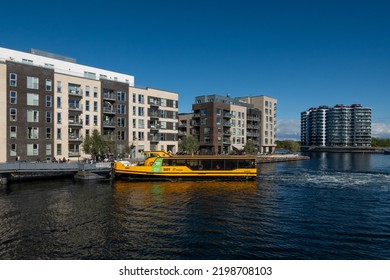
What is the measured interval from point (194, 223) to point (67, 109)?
4845 cm

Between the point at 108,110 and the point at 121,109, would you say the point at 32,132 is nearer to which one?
the point at 108,110

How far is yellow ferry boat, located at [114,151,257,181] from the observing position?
46.9 m

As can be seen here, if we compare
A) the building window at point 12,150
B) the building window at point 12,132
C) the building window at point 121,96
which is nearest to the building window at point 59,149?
the building window at point 12,150

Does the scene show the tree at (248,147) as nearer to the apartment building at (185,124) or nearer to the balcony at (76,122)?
the apartment building at (185,124)

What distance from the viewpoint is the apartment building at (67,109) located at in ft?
184

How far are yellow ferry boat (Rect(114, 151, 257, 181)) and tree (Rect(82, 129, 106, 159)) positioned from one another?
12.5 metres

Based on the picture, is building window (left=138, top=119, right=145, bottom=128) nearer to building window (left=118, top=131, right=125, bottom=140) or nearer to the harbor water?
building window (left=118, top=131, right=125, bottom=140)

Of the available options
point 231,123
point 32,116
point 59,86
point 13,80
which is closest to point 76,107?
point 59,86

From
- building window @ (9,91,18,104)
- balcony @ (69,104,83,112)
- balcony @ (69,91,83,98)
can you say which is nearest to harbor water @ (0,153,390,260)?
building window @ (9,91,18,104)

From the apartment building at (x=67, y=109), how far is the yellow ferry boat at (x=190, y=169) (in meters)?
18.5

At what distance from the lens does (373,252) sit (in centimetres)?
1800

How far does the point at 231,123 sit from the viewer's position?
Result: 350ft
